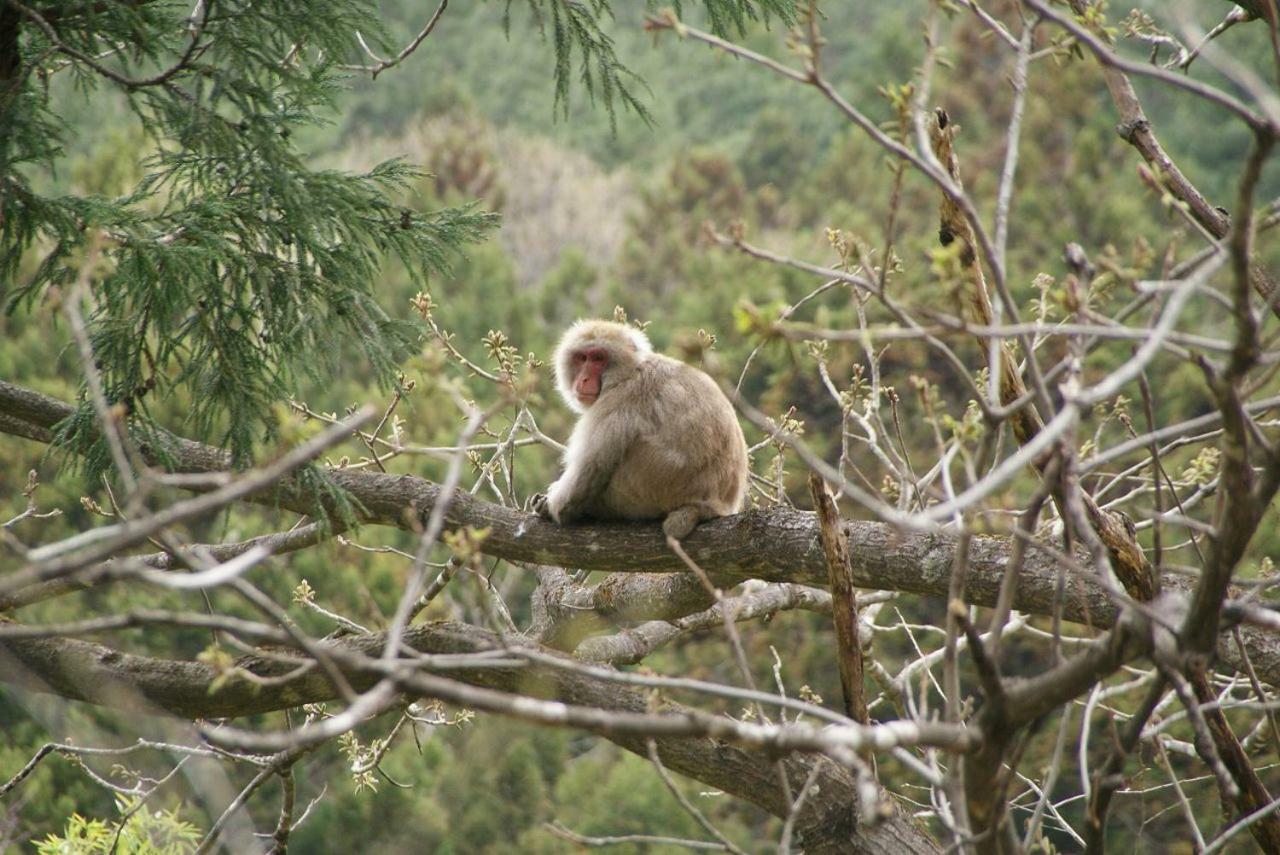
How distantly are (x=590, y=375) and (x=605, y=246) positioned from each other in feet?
74.9

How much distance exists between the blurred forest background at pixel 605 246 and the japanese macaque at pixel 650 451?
1.65 ft

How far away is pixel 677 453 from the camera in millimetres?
5051

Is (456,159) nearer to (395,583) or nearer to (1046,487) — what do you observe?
(395,583)

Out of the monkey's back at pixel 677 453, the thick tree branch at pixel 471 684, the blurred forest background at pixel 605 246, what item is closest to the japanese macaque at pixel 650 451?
the monkey's back at pixel 677 453

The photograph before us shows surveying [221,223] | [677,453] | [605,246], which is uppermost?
[221,223]

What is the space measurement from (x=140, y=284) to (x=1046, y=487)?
266 centimetres

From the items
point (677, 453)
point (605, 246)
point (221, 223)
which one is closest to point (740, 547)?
point (677, 453)

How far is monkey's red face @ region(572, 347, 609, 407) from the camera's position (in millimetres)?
5547

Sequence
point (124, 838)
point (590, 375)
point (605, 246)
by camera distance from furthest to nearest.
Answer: point (605, 246) < point (590, 375) < point (124, 838)

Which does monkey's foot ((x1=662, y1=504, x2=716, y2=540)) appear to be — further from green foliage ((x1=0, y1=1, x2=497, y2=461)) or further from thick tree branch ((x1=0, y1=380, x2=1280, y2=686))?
green foliage ((x1=0, y1=1, x2=497, y2=461))

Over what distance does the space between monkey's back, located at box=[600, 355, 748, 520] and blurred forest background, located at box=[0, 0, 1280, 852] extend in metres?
0.48

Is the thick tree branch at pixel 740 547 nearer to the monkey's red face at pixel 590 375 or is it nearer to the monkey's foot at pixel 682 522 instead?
the monkey's foot at pixel 682 522

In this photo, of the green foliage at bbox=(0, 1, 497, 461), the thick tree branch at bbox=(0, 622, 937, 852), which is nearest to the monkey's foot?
the thick tree branch at bbox=(0, 622, 937, 852)

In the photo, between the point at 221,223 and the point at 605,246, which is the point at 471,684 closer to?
the point at 221,223
